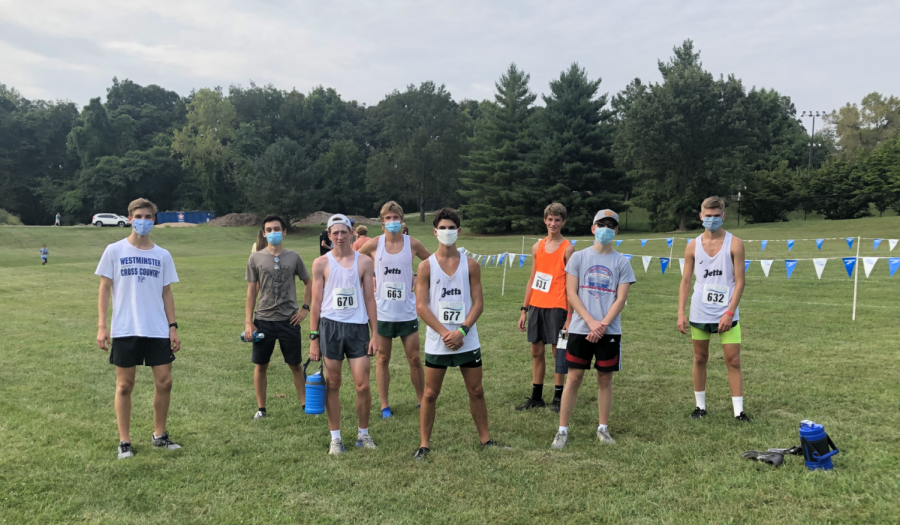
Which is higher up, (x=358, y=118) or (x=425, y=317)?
(x=358, y=118)

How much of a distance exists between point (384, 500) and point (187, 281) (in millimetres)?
17073

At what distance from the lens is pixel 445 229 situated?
176 inches

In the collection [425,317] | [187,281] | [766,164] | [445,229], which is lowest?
[187,281]

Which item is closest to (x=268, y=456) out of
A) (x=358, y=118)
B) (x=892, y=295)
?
(x=892, y=295)

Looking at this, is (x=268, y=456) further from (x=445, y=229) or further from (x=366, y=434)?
(x=445, y=229)

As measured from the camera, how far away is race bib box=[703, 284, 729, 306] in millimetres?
5059

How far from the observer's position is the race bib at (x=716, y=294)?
16.6ft

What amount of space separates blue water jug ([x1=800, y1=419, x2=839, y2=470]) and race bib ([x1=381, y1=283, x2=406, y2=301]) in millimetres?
3284

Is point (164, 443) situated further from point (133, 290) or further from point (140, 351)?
point (133, 290)

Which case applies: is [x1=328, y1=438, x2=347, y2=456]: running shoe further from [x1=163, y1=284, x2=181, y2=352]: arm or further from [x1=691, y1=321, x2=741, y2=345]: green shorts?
[x1=691, y1=321, x2=741, y2=345]: green shorts

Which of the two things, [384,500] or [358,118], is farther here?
[358,118]

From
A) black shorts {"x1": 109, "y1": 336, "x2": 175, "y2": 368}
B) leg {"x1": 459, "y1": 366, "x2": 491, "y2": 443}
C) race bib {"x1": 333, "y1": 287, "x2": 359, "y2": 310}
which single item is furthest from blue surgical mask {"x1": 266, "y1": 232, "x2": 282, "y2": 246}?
leg {"x1": 459, "y1": 366, "x2": 491, "y2": 443}

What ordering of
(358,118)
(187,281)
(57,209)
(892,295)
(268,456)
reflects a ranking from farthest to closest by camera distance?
(358,118), (57,209), (187,281), (892,295), (268,456)

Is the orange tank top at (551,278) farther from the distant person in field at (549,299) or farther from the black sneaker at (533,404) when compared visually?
the black sneaker at (533,404)
